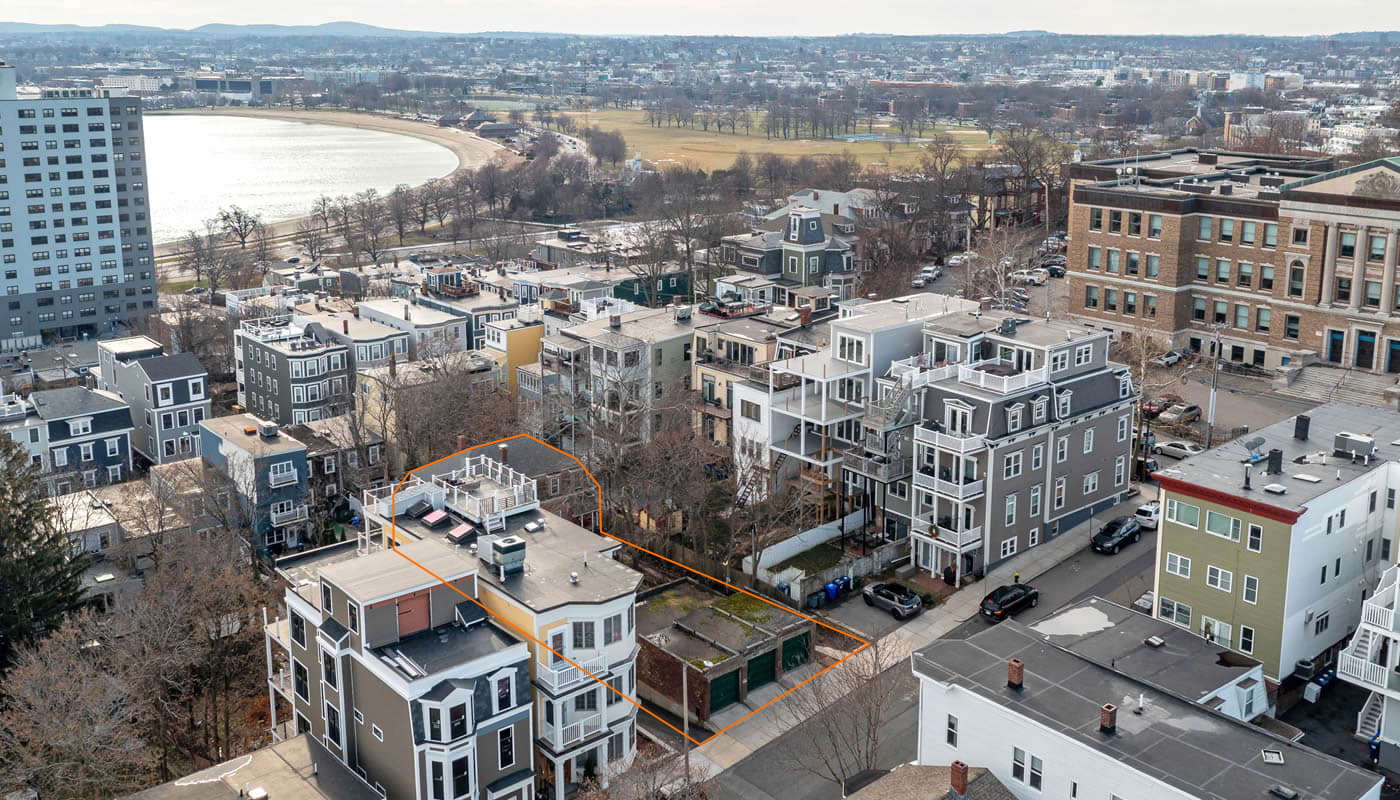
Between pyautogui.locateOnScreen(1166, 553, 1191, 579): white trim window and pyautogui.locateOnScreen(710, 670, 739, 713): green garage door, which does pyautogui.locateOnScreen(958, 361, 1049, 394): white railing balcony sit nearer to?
pyautogui.locateOnScreen(1166, 553, 1191, 579): white trim window

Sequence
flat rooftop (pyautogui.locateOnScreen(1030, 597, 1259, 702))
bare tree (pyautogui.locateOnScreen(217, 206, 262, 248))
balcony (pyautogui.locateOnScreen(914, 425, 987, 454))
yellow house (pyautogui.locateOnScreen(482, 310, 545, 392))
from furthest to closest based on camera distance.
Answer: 1. bare tree (pyautogui.locateOnScreen(217, 206, 262, 248))
2. yellow house (pyautogui.locateOnScreen(482, 310, 545, 392))
3. balcony (pyautogui.locateOnScreen(914, 425, 987, 454))
4. flat rooftop (pyautogui.locateOnScreen(1030, 597, 1259, 702))

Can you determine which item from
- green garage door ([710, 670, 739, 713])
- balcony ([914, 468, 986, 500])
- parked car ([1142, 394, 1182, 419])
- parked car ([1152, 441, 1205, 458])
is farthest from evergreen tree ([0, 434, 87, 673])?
parked car ([1142, 394, 1182, 419])

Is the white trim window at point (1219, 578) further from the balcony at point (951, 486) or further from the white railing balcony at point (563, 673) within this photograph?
the white railing balcony at point (563, 673)

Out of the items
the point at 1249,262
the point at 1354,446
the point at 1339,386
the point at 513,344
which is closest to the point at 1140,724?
the point at 1354,446

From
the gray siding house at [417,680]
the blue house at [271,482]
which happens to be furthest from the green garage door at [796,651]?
the blue house at [271,482]

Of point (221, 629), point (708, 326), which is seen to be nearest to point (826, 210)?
point (708, 326)

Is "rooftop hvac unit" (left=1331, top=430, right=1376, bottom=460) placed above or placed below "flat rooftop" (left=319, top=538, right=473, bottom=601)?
above
